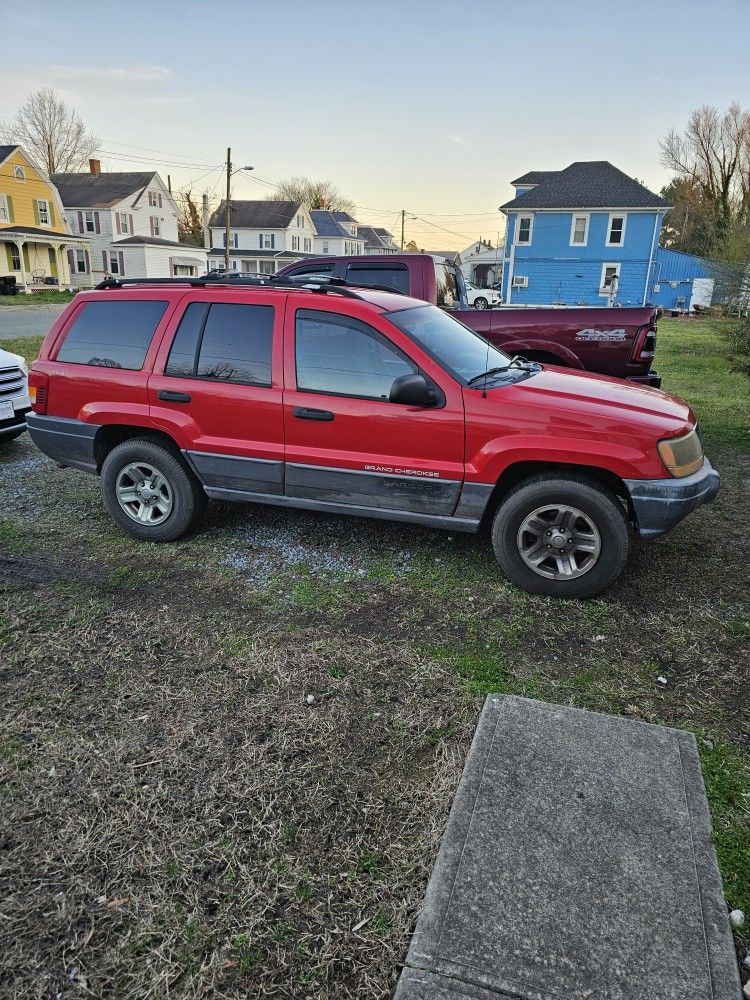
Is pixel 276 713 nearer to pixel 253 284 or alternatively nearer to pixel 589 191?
pixel 253 284

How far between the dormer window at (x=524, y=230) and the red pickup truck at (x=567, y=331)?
33359mm

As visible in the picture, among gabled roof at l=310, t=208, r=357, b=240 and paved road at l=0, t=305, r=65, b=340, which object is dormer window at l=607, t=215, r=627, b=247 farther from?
gabled roof at l=310, t=208, r=357, b=240

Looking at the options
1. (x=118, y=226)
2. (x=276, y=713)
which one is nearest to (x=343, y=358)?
(x=276, y=713)

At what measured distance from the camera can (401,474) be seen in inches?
173

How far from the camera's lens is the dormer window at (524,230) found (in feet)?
125

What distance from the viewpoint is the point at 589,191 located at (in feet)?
123

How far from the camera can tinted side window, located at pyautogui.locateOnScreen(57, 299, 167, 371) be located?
4.93 meters

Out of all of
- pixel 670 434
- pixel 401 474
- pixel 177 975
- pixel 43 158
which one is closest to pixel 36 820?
pixel 177 975

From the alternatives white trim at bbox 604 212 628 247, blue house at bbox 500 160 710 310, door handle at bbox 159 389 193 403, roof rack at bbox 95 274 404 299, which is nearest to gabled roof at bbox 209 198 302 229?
blue house at bbox 500 160 710 310

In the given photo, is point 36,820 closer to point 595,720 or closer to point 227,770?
point 227,770

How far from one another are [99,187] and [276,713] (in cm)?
5358

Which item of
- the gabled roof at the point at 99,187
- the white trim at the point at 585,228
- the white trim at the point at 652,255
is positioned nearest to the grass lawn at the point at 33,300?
the gabled roof at the point at 99,187

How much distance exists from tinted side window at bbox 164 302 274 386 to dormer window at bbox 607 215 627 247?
37.5 m

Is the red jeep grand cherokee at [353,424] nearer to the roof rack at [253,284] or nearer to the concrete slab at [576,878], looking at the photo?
the roof rack at [253,284]
